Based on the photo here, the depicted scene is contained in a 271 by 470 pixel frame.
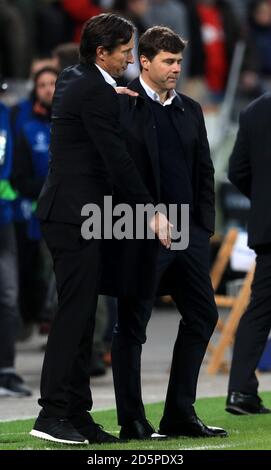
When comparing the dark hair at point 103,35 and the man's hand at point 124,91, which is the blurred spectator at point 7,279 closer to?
the man's hand at point 124,91

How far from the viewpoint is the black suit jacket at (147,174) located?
8.18m

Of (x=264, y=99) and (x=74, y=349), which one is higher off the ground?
(x=264, y=99)

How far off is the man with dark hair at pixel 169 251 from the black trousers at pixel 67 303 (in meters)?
0.25

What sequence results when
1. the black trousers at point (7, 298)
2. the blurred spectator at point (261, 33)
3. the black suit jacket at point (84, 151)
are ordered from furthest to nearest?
the blurred spectator at point (261, 33), the black trousers at point (7, 298), the black suit jacket at point (84, 151)

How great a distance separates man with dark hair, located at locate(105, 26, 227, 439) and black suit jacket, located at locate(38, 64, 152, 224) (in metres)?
0.41

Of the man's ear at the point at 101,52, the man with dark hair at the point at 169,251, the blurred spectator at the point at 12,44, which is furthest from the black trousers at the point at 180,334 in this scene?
the blurred spectator at the point at 12,44

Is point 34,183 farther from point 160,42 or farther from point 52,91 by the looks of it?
point 160,42

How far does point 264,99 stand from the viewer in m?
9.91

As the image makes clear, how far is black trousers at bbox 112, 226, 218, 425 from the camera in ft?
27.3

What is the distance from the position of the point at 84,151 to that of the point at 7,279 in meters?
3.19

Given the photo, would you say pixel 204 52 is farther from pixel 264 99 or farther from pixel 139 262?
pixel 139 262

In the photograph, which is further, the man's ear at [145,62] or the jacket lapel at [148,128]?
the man's ear at [145,62]

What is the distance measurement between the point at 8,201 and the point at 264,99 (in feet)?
6.93
